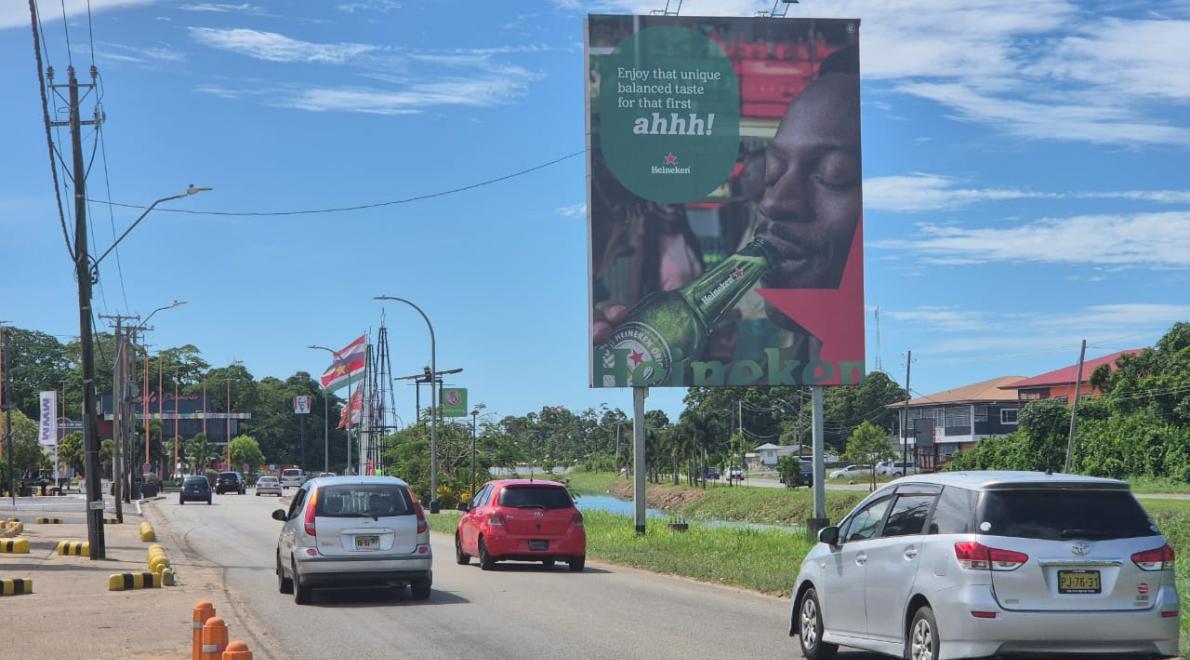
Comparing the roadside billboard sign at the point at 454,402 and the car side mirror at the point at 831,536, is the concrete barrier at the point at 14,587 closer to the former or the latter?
the car side mirror at the point at 831,536

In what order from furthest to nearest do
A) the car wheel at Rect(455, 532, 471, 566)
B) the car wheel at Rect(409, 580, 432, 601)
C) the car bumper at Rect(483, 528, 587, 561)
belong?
the car wheel at Rect(455, 532, 471, 566) < the car bumper at Rect(483, 528, 587, 561) < the car wheel at Rect(409, 580, 432, 601)

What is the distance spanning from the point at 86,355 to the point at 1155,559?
22.7 m

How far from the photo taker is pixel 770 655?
1272 centimetres

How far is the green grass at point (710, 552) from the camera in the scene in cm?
2152

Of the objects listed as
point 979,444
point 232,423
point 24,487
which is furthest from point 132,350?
point 232,423

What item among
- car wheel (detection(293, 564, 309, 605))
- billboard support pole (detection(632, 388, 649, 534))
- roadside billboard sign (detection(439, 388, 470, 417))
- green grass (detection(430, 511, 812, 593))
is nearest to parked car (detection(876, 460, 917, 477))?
roadside billboard sign (detection(439, 388, 470, 417))

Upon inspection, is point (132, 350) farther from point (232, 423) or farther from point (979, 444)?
point (232, 423)

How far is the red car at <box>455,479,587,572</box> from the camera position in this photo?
24172 mm

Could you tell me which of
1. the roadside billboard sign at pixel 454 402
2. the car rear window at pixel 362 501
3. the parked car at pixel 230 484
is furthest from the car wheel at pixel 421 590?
the parked car at pixel 230 484

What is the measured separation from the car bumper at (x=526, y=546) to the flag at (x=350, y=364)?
51.3 metres

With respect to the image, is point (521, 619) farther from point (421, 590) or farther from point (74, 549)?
point (74, 549)

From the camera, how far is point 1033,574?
9.84 metres

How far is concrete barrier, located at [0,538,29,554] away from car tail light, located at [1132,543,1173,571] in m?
25.0

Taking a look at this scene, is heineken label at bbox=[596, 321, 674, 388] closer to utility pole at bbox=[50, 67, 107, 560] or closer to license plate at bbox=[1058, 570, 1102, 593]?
utility pole at bbox=[50, 67, 107, 560]
